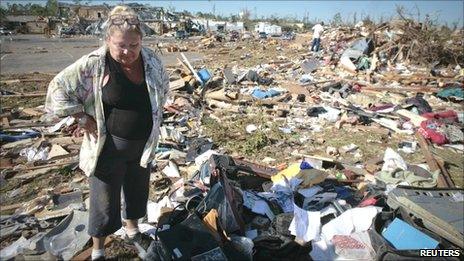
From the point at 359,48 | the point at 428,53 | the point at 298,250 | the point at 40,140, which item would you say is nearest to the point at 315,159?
the point at 298,250

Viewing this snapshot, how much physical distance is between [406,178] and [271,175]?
6.55 feet

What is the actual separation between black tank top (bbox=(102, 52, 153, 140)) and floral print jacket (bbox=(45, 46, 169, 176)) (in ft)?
0.16

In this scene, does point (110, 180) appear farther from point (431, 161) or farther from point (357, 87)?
point (357, 87)

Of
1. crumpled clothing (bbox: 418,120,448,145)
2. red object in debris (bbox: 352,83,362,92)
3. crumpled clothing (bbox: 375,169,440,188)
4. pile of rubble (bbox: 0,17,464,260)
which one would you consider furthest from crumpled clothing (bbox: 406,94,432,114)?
crumpled clothing (bbox: 375,169,440,188)

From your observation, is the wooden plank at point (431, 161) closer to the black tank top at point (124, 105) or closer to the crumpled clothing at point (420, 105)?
the crumpled clothing at point (420, 105)

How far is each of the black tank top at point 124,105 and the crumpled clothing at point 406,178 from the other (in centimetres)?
381

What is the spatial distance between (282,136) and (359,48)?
10.6m

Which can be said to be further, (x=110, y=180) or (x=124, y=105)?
(x=110, y=180)

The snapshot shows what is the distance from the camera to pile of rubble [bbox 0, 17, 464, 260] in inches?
123

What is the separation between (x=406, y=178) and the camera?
189 inches

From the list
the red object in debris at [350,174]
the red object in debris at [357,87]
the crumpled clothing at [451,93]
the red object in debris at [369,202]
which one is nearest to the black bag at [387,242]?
the red object in debris at [369,202]

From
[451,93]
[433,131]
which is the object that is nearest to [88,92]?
[433,131]

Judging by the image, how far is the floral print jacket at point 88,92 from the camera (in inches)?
97.8

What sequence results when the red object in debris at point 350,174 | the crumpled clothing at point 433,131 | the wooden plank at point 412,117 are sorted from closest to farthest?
the red object in debris at point 350,174
the crumpled clothing at point 433,131
the wooden plank at point 412,117
